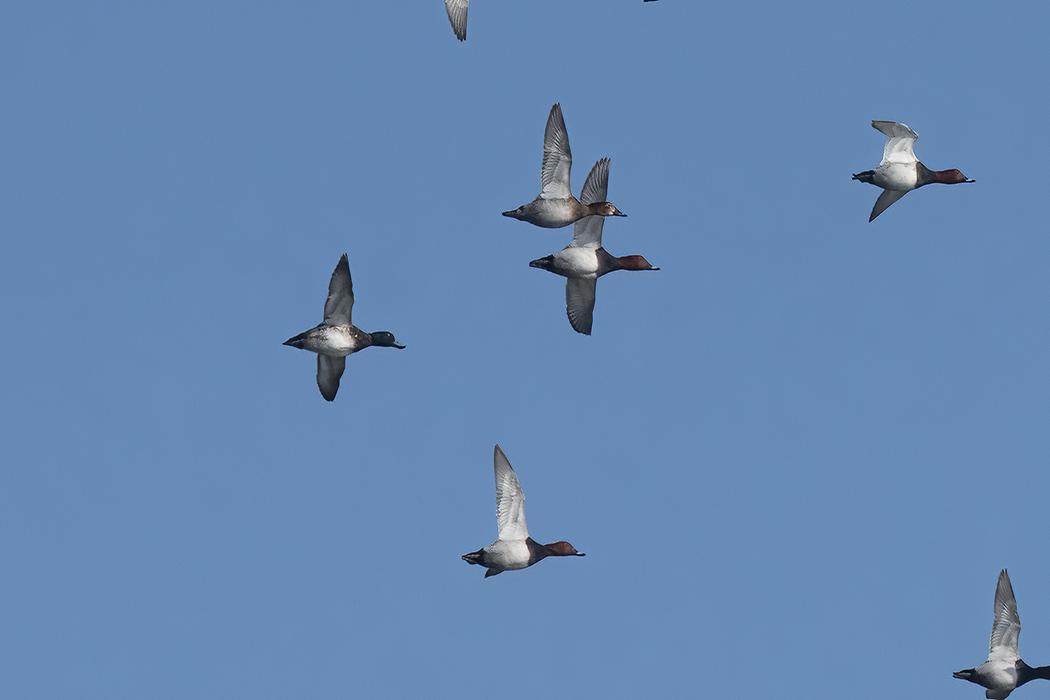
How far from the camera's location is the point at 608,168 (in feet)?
132

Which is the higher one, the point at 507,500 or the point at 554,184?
the point at 554,184

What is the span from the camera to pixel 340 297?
122ft

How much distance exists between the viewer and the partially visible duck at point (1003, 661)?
40.1 m

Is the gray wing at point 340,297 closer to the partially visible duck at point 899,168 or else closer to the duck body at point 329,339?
the duck body at point 329,339

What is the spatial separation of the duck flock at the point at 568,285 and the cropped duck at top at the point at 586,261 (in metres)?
0.03

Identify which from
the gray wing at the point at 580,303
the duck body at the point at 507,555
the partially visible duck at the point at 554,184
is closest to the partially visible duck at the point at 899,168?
the gray wing at the point at 580,303

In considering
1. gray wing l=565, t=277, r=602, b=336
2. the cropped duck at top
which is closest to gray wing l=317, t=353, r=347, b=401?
the cropped duck at top

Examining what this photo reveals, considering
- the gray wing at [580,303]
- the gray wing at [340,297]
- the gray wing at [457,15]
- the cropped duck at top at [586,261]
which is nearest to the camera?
the gray wing at [340,297]

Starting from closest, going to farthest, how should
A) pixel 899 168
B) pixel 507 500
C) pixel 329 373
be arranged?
pixel 507 500
pixel 329 373
pixel 899 168

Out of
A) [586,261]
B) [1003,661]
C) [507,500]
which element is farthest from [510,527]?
[1003,661]

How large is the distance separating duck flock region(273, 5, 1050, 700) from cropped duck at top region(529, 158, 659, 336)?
0.03 meters

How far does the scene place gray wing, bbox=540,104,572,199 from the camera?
3744cm

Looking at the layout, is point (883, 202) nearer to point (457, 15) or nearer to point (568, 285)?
point (568, 285)

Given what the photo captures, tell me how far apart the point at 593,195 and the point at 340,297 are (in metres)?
7.30
